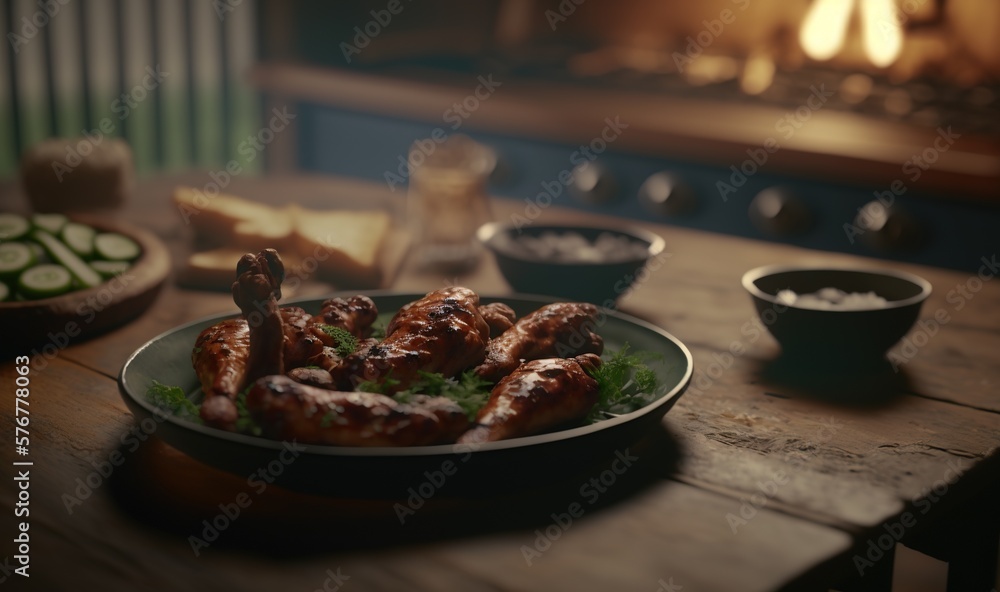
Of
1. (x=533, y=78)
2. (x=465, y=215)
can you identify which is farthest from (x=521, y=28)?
(x=465, y=215)

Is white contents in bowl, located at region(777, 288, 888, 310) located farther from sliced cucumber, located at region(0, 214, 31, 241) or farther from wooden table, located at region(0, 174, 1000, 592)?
sliced cucumber, located at region(0, 214, 31, 241)

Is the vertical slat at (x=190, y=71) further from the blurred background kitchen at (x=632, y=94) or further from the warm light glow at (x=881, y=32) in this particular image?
the warm light glow at (x=881, y=32)

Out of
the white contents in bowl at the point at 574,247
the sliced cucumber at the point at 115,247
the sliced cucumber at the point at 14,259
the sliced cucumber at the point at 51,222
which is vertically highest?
the white contents in bowl at the point at 574,247

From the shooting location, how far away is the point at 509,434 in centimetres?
108

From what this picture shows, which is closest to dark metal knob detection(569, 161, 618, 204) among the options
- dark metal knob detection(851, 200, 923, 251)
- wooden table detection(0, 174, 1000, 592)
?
dark metal knob detection(851, 200, 923, 251)

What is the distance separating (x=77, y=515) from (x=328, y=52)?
3358mm

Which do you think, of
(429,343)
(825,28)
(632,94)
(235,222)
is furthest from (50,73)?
(429,343)

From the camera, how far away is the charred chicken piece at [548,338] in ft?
4.22

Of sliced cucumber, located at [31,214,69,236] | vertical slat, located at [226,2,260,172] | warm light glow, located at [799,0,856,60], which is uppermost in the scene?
warm light glow, located at [799,0,856,60]

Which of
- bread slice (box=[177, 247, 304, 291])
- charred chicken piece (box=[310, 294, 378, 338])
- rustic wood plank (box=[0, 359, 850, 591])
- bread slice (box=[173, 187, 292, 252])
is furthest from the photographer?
bread slice (box=[173, 187, 292, 252])

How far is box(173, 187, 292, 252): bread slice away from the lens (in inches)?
81.2

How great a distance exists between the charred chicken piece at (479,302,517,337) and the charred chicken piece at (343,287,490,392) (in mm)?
82

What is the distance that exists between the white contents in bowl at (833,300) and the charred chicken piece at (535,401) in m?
0.48

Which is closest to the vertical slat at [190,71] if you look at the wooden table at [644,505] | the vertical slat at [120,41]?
the vertical slat at [120,41]
